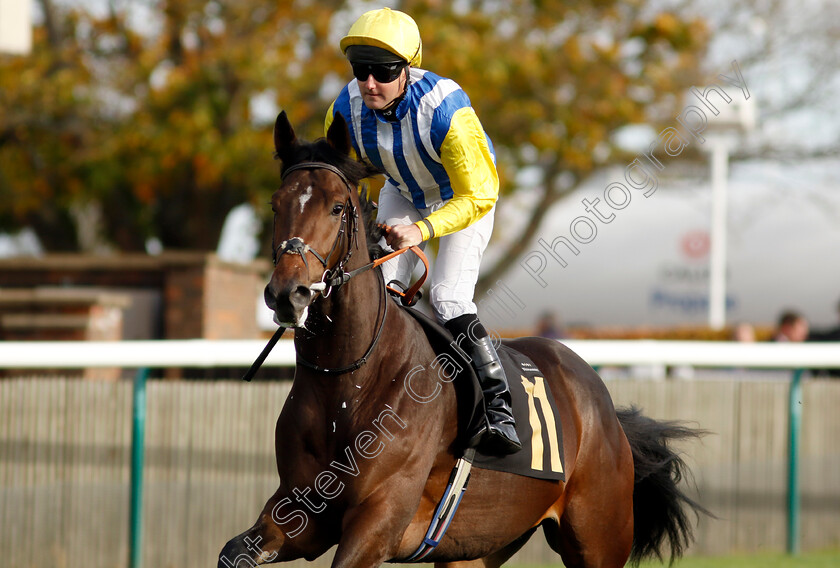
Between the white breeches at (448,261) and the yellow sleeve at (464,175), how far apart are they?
0.20 meters

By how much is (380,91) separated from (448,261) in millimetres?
700

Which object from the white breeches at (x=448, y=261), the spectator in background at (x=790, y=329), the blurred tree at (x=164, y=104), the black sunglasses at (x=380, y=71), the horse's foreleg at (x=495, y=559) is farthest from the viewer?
the blurred tree at (x=164, y=104)

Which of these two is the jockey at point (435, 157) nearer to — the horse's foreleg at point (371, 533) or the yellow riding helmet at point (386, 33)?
the yellow riding helmet at point (386, 33)

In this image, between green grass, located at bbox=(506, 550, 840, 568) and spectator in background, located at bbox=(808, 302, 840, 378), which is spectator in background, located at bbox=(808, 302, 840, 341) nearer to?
spectator in background, located at bbox=(808, 302, 840, 378)

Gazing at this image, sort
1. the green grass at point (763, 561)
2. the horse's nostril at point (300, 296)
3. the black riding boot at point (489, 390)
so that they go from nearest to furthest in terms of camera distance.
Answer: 1. the horse's nostril at point (300, 296)
2. the black riding boot at point (489, 390)
3. the green grass at point (763, 561)

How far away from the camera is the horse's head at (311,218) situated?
107 inches

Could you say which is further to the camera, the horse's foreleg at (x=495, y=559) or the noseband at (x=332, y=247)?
the horse's foreleg at (x=495, y=559)

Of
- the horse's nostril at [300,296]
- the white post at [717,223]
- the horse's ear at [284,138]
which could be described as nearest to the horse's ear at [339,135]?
the horse's ear at [284,138]

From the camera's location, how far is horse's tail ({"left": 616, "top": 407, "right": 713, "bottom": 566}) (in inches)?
176

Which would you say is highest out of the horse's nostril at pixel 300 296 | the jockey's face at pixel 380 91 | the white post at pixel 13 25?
the white post at pixel 13 25

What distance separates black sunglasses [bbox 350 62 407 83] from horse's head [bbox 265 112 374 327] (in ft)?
1.10

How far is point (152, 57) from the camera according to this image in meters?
12.5

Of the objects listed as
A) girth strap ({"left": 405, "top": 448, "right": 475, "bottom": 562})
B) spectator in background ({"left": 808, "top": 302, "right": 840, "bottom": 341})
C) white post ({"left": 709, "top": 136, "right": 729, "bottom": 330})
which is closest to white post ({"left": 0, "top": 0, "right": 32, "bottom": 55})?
girth strap ({"left": 405, "top": 448, "right": 475, "bottom": 562})

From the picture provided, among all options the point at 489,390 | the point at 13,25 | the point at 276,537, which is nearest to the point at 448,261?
the point at 489,390
